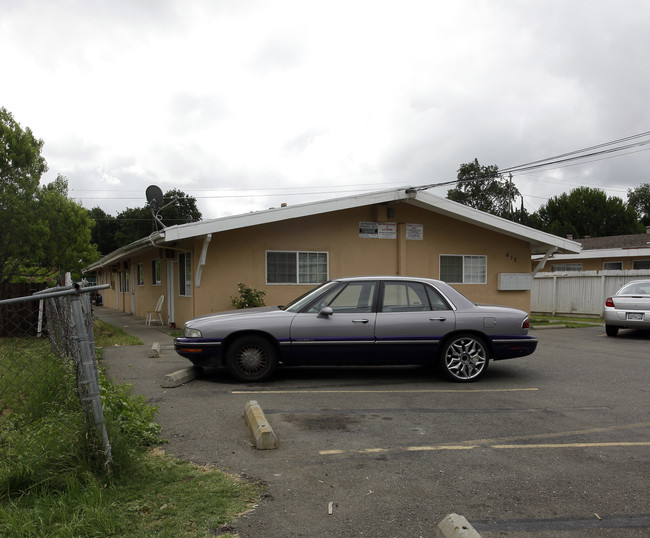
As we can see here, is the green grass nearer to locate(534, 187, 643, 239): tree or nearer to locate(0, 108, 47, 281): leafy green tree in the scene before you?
locate(0, 108, 47, 281): leafy green tree

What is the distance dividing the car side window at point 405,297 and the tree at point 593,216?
50434mm

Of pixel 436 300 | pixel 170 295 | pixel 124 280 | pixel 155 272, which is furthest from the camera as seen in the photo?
pixel 124 280

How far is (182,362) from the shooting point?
374 inches

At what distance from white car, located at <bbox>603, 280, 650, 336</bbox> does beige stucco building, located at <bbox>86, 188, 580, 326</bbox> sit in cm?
332

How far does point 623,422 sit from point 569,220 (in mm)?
54961

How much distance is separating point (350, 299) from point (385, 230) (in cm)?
806

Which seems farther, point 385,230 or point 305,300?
point 385,230

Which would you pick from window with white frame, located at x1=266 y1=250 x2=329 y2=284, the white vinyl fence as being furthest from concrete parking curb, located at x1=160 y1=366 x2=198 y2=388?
the white vinyl fence

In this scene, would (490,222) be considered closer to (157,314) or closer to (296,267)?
(296,267)

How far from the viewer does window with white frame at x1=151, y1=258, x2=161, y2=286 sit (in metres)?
18.1

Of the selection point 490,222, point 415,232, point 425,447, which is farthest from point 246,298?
point 425,447

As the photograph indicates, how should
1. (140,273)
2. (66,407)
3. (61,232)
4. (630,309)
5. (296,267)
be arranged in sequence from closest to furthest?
(66,407)
(630,309)
(296,267)
(61,232)
(140,273)

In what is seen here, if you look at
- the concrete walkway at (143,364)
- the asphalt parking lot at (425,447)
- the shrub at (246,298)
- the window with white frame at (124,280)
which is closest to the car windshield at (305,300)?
the asphalt parking lot at (425,447)

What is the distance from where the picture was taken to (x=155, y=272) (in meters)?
18.5
